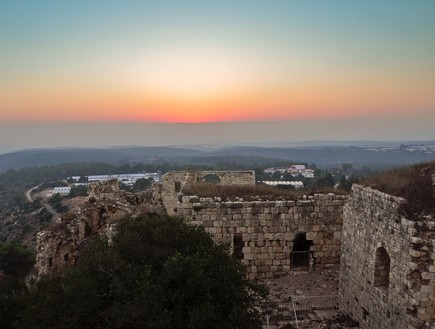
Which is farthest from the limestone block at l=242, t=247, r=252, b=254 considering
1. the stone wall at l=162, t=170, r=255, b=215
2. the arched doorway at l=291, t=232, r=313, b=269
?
the stone wall at l=162, t=170, r=255, b=215

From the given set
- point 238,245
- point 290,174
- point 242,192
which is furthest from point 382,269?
point 290,174

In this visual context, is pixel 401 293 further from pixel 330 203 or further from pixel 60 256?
pixel 60 256

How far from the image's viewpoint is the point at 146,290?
26.8ft

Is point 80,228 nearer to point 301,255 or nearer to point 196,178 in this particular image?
point 196,178

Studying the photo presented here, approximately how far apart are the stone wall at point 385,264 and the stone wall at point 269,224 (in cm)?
219

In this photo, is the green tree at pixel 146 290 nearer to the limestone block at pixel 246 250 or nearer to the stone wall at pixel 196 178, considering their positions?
the limestone block at pixel 246 250

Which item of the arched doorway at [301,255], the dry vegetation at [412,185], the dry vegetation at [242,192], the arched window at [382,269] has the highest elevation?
the dry vegetation at [412,185]

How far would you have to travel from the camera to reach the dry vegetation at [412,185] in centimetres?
924

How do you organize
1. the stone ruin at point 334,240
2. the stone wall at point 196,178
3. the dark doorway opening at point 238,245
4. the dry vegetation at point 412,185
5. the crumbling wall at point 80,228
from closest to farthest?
the stone ruin at point 334,240 → the dry vegetation at point 412,185 → the dark doorway opening at point 238,245 → the crumbling wall at point 80,228 → the stone wall at point 196,178

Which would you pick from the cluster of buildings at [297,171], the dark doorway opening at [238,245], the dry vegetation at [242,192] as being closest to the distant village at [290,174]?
the cluster of buildings at [297,171]

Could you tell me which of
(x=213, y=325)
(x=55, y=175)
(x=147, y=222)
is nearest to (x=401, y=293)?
(x=213, y=325)

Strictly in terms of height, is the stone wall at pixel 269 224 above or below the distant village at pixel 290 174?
above

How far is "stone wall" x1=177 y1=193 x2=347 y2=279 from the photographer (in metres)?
14.0

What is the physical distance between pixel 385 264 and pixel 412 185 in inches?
87.4
